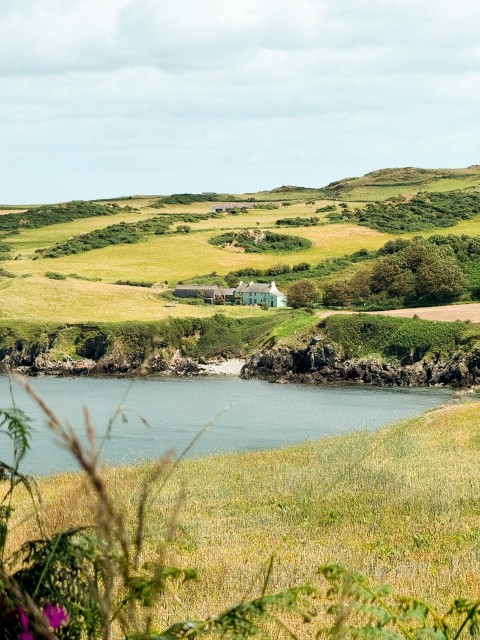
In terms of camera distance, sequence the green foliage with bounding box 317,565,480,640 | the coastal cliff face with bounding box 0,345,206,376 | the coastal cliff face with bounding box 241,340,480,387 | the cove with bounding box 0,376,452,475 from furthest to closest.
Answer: the coastal cliff face with bounding box 0,345,206,376 → the coastal cliff face with bounding box 241,340,480,387 → the cove with bounding box 0,376,452,475 → the green foliage with bounding box 317,565,480,640

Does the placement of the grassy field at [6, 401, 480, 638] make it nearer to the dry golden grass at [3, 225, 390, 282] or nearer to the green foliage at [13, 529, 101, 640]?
the green foliage at [13, 529, 101, 640]

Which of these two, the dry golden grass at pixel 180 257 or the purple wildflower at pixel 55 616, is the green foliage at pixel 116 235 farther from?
the purple wildflower at pixel 55 616

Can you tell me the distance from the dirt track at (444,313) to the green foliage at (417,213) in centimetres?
5911

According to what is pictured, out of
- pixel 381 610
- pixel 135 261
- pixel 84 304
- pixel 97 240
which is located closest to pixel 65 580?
pixel 381 610

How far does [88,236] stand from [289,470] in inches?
5647

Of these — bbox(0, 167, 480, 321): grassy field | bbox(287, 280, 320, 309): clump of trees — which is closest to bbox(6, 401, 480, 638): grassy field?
bbox(0, 167, 480, 321): grassy field

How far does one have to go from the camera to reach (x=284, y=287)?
127312 millimetres

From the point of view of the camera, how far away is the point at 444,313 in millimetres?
98875

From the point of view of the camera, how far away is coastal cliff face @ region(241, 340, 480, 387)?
85938mm

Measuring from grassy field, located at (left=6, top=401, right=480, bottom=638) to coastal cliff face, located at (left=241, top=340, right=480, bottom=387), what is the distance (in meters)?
58.4

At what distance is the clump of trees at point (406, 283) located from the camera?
10950cm

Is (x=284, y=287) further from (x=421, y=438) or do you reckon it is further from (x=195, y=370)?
(x=421, y=438)

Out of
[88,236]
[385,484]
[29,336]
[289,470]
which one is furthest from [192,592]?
[88,236]

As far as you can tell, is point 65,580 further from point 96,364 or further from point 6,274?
point 6,274
